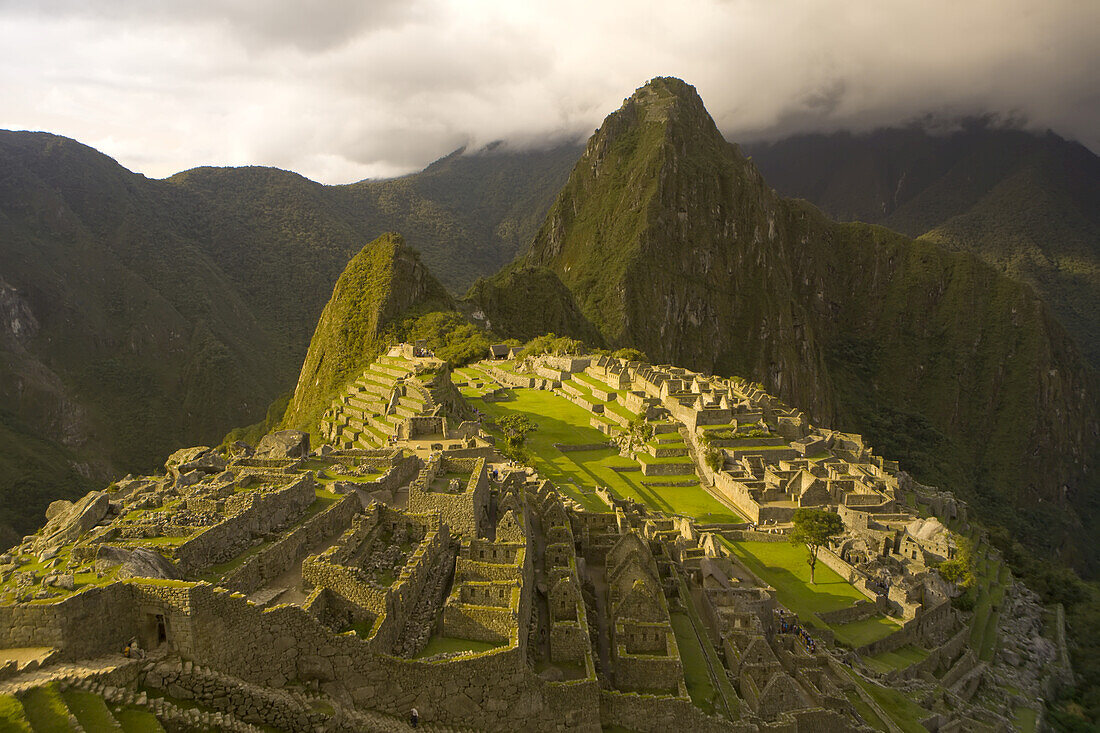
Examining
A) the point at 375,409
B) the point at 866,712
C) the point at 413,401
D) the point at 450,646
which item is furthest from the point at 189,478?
the point at 375,409

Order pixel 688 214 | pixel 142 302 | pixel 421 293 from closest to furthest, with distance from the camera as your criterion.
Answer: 1. pixel 421 293
2. pixel 142 302
3. pixel 688 214

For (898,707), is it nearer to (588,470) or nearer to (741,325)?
(588,470)

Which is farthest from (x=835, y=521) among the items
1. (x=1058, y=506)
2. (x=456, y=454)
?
(x=1058, y=506)

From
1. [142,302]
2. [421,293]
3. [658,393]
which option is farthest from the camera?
[142,302]

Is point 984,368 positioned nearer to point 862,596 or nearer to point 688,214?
point 688,214

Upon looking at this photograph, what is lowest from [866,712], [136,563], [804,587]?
[866,712]

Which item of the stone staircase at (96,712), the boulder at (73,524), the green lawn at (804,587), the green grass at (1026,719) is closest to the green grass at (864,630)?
the green lawn at (804,587)

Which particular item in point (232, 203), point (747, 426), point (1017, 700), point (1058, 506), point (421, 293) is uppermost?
point (232, 203)
